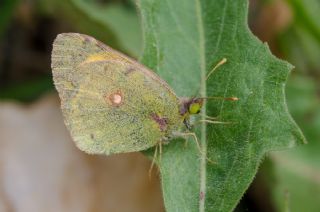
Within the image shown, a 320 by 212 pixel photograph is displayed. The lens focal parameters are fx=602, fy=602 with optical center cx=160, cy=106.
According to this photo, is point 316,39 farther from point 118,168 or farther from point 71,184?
point 71,184

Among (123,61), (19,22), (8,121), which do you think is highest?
(123,61)

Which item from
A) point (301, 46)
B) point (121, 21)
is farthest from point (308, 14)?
point (121, 21)

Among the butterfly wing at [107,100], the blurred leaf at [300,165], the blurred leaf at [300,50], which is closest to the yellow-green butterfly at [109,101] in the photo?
the butterfly wing at [107,100]

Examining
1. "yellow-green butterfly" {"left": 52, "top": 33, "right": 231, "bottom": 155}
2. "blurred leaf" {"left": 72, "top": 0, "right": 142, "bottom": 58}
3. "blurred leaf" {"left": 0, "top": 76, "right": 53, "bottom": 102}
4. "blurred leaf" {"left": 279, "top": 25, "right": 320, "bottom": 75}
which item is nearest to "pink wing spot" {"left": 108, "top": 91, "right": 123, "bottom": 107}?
"yellow-green butterfly" {"left": 52, "top": 33, "right": 231, "bottom": 155}

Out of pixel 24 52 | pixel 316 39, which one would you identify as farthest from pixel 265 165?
pixel 24 52

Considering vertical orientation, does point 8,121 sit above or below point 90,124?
below

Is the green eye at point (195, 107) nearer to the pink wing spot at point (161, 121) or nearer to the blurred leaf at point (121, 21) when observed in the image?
the pink wing spot at point (161, 121)

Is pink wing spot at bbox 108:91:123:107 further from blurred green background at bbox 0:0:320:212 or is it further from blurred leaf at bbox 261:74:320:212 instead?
blurred leaf at bbox 261:74:320:212
